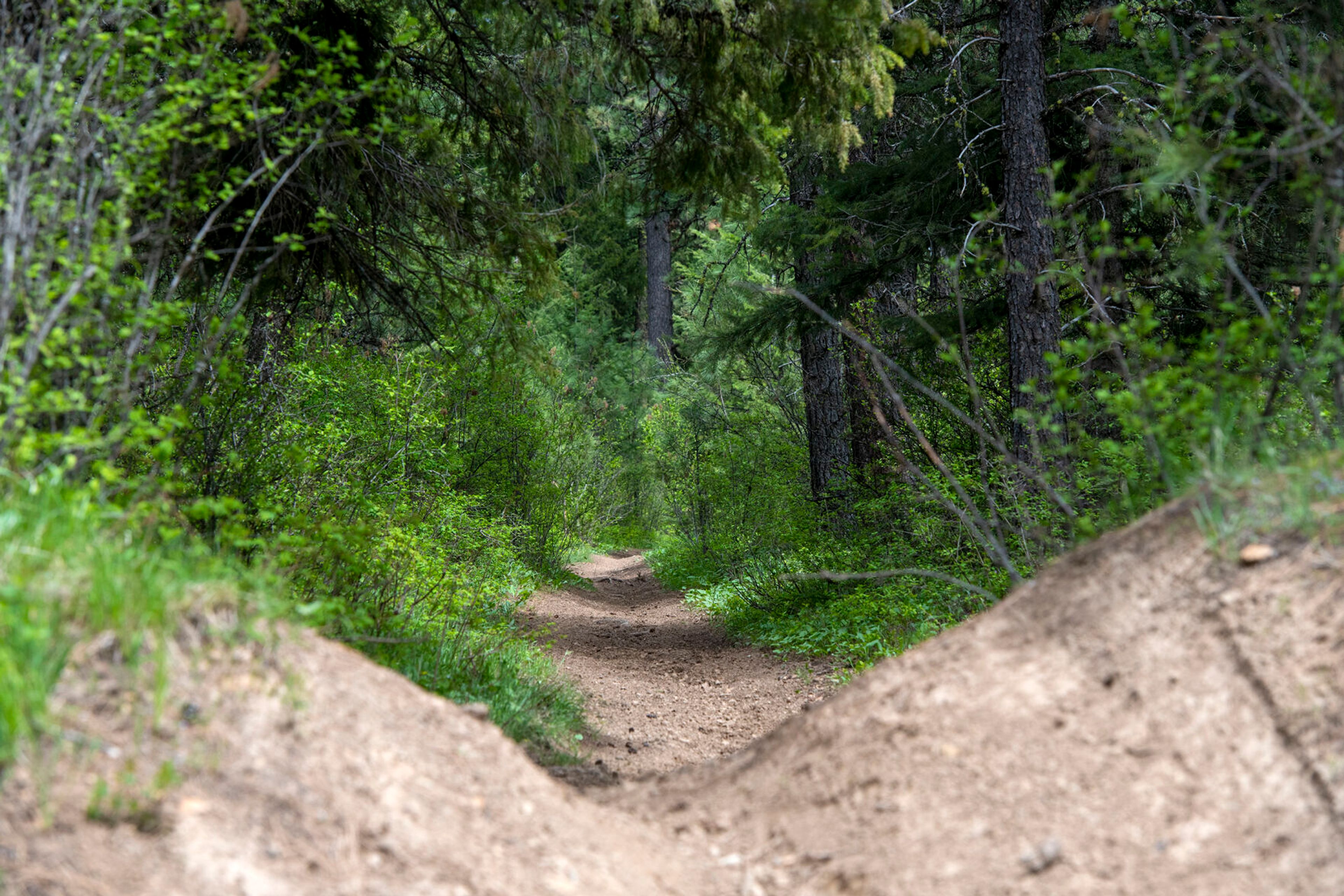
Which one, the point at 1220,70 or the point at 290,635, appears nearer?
the point at 290,635

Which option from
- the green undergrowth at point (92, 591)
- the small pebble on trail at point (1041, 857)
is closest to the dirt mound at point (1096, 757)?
the small pebble on trail at point (1041, 857)

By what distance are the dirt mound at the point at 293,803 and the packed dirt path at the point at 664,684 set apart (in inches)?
66.0

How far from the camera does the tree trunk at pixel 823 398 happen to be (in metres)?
10.7

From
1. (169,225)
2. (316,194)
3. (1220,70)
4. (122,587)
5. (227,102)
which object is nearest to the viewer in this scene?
(122,587)

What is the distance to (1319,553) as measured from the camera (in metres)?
2.91

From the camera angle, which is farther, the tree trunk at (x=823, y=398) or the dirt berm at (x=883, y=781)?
the tree trunk at (x=823, y=398)

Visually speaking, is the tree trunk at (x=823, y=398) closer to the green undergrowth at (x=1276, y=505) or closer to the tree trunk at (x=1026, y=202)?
the tree trunk at (x=1026, y=202)

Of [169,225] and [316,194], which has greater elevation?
[316,194]

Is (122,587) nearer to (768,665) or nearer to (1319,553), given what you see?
(1319,553)

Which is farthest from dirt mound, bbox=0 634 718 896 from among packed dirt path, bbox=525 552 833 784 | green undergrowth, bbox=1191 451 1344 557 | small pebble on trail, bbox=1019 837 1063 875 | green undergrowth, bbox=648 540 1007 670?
green undergrowth, bbox=648 540 1007 670

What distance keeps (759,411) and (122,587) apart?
1223cm

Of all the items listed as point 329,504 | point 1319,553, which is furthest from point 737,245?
point 1319,553

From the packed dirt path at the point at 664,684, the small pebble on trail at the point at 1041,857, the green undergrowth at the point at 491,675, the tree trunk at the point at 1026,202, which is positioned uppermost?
the tree trunk at the point at 1026,202

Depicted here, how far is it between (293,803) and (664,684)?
20.6 feet
